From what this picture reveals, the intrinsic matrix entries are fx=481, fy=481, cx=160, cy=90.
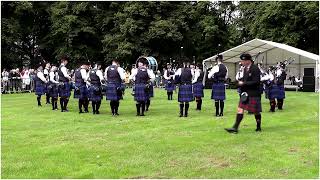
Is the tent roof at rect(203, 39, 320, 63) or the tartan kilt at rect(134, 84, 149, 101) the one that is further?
the tent roof at rect(203, 39, 320, 63)

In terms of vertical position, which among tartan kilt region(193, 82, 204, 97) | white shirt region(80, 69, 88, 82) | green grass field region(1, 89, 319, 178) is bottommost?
green grass field region(1, 89, 319, 178)

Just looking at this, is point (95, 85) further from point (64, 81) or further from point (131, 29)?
point (131, 29)

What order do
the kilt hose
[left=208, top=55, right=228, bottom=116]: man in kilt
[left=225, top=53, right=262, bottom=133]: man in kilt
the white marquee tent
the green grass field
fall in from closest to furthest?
the green grass field, [left=225, top=53, right=262, bottom=133]: man in kilt, [left=208, top=55, right=228, bottom=116]: man in kilt, the kilt hose, the white marquee tent

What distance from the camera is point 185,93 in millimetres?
12672

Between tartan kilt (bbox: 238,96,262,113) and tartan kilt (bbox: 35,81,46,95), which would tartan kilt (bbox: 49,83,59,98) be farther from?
tartan kilt (bbox: 238,96,262,113)

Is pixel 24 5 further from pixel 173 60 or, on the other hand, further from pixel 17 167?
pixel 17 167

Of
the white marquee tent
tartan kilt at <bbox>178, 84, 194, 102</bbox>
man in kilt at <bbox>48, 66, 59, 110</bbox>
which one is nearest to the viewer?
tartan kilt at <bbox>178, 84, 194, 102</bbox>

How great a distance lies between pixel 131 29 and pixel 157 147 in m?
26.7

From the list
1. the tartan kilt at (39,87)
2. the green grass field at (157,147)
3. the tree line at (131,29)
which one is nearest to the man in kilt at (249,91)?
the green grass field at (157,147)

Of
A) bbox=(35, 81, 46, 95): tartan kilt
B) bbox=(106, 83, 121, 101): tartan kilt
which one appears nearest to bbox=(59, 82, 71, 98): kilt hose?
bbox=(106, 83, 121, 101): tartan kilt

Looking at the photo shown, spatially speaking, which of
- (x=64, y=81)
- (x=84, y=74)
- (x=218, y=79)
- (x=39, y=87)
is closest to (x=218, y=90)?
(x=218, y=79)

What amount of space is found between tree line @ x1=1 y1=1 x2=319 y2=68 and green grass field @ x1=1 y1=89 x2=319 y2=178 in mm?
21852

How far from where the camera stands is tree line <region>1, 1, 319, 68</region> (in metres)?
33.6

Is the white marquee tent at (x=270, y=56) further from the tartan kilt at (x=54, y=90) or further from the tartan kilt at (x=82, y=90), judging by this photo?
the tartan kilt at (x=82, y=90)
